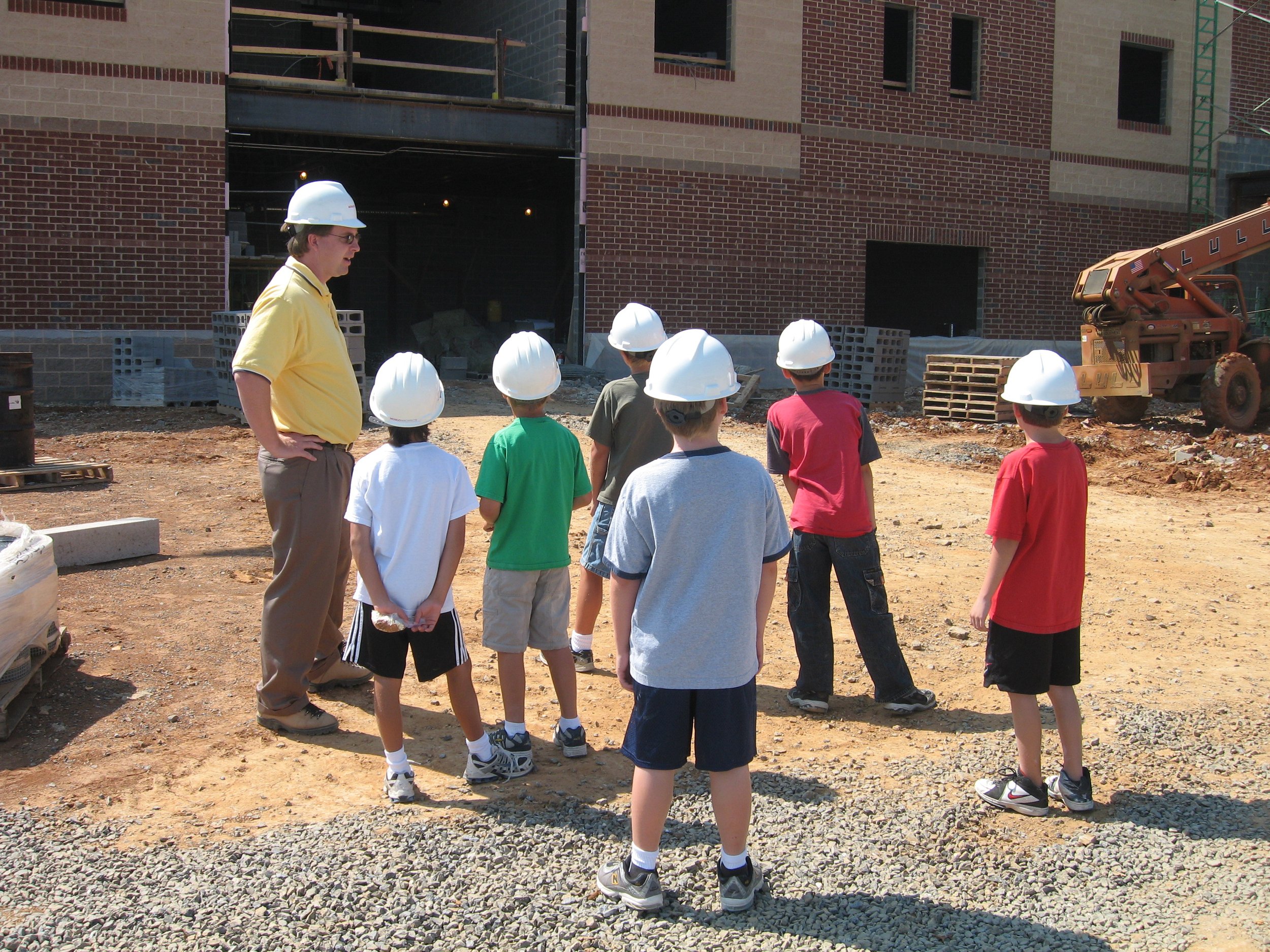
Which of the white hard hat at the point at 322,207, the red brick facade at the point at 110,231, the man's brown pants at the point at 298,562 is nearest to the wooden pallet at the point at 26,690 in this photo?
the man's brown pants at the point at 298,562

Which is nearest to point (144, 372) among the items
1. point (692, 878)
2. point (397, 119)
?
point (397, 119)

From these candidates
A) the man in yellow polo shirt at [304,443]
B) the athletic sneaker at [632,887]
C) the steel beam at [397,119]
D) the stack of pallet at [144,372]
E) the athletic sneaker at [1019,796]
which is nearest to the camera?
the athletic sneaker at [632,887]

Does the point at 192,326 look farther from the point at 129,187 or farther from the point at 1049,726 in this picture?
the point at 1049,726

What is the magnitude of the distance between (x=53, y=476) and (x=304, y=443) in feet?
21.9

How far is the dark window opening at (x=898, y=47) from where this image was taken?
1928cm

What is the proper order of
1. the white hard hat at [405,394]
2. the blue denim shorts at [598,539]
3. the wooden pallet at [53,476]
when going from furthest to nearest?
1. the wooden pallet at [53,476]
2. the blue denim shorts at [598,539]
3. the white hard hat at [405,394]

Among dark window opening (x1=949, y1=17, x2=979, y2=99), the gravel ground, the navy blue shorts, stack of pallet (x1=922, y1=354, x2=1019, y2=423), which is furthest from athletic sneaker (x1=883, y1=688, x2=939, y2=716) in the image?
dark window opening (x1=949, y1=17, x2=979, y2=99)

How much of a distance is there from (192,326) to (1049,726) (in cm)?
1353

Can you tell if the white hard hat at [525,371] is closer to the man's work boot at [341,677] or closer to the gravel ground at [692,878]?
the gravel ground at [692,878]

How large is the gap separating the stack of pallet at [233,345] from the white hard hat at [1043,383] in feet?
33.0

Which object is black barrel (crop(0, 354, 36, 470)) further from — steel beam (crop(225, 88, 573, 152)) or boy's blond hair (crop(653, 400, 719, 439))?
boy's blond hair (crop(653, 400, 719, 439))

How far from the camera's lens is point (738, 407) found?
15.3m

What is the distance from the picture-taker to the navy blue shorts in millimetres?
3092

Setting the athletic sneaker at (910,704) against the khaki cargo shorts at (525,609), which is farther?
the athletic sneaker at (910,704)
